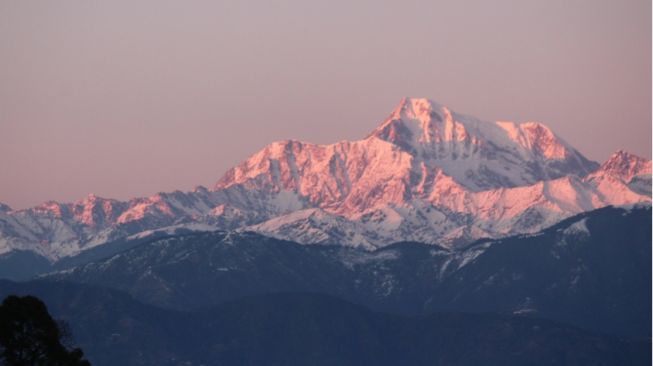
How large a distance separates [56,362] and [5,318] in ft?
15.0

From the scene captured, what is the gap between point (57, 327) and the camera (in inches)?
5054

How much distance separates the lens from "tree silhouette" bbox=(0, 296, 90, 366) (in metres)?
127

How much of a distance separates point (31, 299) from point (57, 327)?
2.69 m

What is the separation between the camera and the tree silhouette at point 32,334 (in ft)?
418

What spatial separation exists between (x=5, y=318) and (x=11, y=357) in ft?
8.97

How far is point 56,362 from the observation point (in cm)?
12800

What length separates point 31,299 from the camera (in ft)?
423

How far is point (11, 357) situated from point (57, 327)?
384 cm

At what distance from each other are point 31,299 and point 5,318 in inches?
96.5

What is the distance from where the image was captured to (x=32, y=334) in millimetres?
128125

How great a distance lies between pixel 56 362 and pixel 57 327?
238 centimetres

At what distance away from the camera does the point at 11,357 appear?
12662 cm
